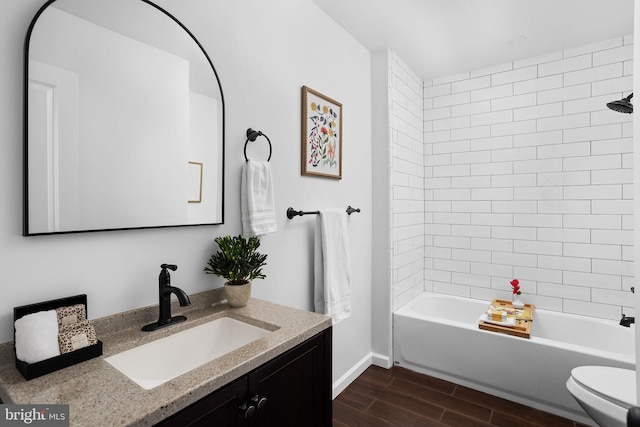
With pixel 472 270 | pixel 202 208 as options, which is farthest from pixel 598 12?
pixel 202 208

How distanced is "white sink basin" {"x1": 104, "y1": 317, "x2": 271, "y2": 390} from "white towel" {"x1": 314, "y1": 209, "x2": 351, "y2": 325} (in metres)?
0.76

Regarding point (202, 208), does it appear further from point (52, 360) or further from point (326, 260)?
point (326, 260)

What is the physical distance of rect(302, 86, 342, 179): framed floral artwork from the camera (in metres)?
2.00

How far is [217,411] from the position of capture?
88 cm

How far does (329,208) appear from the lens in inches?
87.5

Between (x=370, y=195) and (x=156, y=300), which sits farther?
(x=370, y=195)

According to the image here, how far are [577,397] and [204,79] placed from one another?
93.0 inches

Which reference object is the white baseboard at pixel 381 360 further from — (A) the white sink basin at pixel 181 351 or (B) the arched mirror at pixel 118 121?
(B) the arched mirror at pixel 118 121

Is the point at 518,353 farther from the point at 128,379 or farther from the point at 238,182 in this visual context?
the point at 128,379

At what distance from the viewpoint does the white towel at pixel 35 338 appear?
86 centimetres

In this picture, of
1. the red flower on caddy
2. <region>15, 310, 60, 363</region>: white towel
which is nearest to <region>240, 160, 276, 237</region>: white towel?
<region>15, 310, 60, 363</region>: white towel

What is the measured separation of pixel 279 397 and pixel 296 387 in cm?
9

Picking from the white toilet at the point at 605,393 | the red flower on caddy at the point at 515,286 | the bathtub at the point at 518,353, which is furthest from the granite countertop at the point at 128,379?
the red flower on caddy at the point at 515,286

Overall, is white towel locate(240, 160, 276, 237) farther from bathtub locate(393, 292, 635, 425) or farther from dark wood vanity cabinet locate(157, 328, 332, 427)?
bathtub locate(393, 292, 635, 425)
